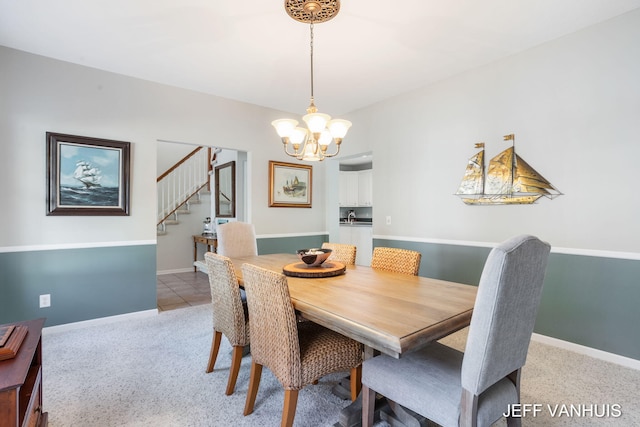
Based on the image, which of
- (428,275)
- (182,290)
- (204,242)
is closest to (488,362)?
(428,275)

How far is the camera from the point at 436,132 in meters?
3.55

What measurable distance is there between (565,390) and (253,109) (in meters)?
4.26

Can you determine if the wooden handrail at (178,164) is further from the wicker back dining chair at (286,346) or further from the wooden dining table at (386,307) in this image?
the wicker back dining chair at (286,346)

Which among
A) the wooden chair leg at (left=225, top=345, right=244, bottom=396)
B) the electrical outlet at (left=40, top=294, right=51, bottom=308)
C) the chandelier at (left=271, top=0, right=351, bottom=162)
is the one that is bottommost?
the wooden chair leg at (left=225, top=345, right=244, bottom=396)

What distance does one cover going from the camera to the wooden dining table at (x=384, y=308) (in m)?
1.18

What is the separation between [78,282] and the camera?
Result: 3.12 m

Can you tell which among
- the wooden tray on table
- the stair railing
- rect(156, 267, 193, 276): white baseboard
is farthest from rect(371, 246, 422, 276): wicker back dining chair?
the stair railing

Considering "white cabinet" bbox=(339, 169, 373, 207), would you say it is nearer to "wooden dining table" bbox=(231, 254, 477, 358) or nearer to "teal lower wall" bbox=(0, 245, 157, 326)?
"teal lower wall" bbox=(0, 245, 157, 326)

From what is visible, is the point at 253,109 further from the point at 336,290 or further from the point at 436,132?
the point at 336,290

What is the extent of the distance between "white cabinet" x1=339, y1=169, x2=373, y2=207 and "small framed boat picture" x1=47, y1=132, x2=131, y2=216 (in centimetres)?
459

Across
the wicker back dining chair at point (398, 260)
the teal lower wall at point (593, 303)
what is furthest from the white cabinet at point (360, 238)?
the wicker back dining chair at point (398, 260)

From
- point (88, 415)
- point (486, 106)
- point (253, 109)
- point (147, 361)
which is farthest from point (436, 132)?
point (88, 415)

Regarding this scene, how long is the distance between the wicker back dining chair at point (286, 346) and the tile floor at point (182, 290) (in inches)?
101

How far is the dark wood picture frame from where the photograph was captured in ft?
17.2
